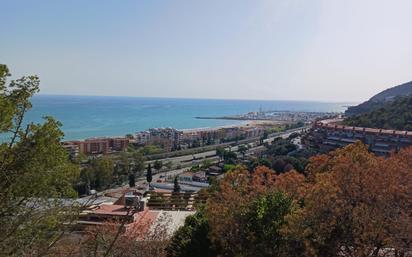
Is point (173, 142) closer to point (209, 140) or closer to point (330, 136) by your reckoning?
point (209, 140)

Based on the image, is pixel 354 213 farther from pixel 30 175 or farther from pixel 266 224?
pixel 30 175

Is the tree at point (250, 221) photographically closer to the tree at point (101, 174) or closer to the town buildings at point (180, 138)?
the tree at point (101, 174)

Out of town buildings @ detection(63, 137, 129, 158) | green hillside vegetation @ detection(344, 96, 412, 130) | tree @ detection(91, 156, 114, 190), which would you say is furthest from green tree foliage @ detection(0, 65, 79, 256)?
town buildings @ detection(63, 137, 129, 158)

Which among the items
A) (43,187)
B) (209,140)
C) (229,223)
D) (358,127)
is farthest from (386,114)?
(43,187)

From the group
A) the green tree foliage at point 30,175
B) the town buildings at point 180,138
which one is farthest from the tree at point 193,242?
the town buildings at point 180,138

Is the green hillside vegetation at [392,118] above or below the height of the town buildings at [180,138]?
above

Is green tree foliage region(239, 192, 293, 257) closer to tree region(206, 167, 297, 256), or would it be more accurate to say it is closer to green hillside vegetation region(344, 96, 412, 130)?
tree region(206, 167, 297, 256)

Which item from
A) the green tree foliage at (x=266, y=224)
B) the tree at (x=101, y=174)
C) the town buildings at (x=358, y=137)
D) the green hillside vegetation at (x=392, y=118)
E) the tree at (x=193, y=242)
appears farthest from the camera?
the green hillside vegetation at (x=392, y=118)
